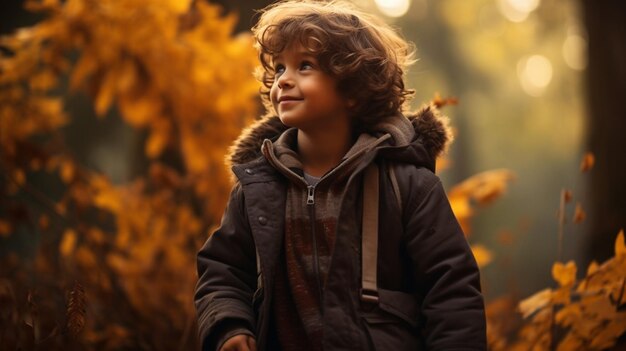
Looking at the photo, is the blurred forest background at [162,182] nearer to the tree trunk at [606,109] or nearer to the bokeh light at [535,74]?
the tree trunk at [606,109]

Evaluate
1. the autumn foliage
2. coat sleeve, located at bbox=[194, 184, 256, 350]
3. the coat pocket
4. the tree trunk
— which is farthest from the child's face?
the tree trunk

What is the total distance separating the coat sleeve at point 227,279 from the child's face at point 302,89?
0.33 m

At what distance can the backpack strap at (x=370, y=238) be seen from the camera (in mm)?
2156

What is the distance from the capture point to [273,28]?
2367mm

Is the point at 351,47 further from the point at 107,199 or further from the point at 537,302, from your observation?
the point at 107,199


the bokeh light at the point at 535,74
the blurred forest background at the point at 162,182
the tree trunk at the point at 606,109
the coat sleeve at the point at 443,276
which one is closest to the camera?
the coat sleeve at the point at 443,276

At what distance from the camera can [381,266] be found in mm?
2230

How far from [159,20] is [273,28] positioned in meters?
2.02

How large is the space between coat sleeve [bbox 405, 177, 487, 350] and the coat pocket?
0.04 metres

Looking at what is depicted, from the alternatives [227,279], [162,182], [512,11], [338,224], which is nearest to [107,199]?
[162,182]

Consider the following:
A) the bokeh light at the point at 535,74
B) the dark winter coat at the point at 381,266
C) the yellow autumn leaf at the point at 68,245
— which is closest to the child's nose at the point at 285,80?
the dark winter coat at the point at 381,266

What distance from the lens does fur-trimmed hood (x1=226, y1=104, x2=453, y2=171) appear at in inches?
90.7

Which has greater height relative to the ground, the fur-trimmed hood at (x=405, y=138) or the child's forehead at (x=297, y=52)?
the child's forehead at (x=297, y=52)

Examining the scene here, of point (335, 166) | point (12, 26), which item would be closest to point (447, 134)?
point (335, 166)
